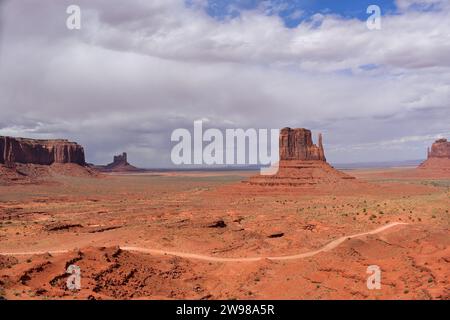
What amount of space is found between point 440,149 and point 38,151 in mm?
185282

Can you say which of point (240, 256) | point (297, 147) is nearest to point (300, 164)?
point (297, 147)

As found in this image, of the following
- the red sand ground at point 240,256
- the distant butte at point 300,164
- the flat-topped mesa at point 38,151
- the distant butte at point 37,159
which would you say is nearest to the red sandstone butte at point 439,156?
the distant butte at point 300,164

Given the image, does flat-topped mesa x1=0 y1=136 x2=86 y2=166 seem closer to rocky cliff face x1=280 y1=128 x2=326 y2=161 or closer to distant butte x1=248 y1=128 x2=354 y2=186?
distant butte x1=248 y1=128 x2=354 y2=186

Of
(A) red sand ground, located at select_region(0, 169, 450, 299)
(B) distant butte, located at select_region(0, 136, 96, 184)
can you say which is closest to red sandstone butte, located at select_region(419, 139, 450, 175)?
(A) red sand ground, located at select_region(0, 169, 450, 299)

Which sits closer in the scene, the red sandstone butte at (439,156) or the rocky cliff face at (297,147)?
the rocky cliff face at (297,147)

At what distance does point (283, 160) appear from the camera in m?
115

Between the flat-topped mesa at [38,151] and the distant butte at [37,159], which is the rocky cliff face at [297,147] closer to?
the distant butte at [37,159]

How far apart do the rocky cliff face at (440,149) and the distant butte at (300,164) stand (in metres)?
103

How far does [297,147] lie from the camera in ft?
378

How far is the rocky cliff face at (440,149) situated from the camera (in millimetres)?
189875

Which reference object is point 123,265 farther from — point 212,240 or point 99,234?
point 99,234

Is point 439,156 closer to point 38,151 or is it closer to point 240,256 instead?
point 38,151
